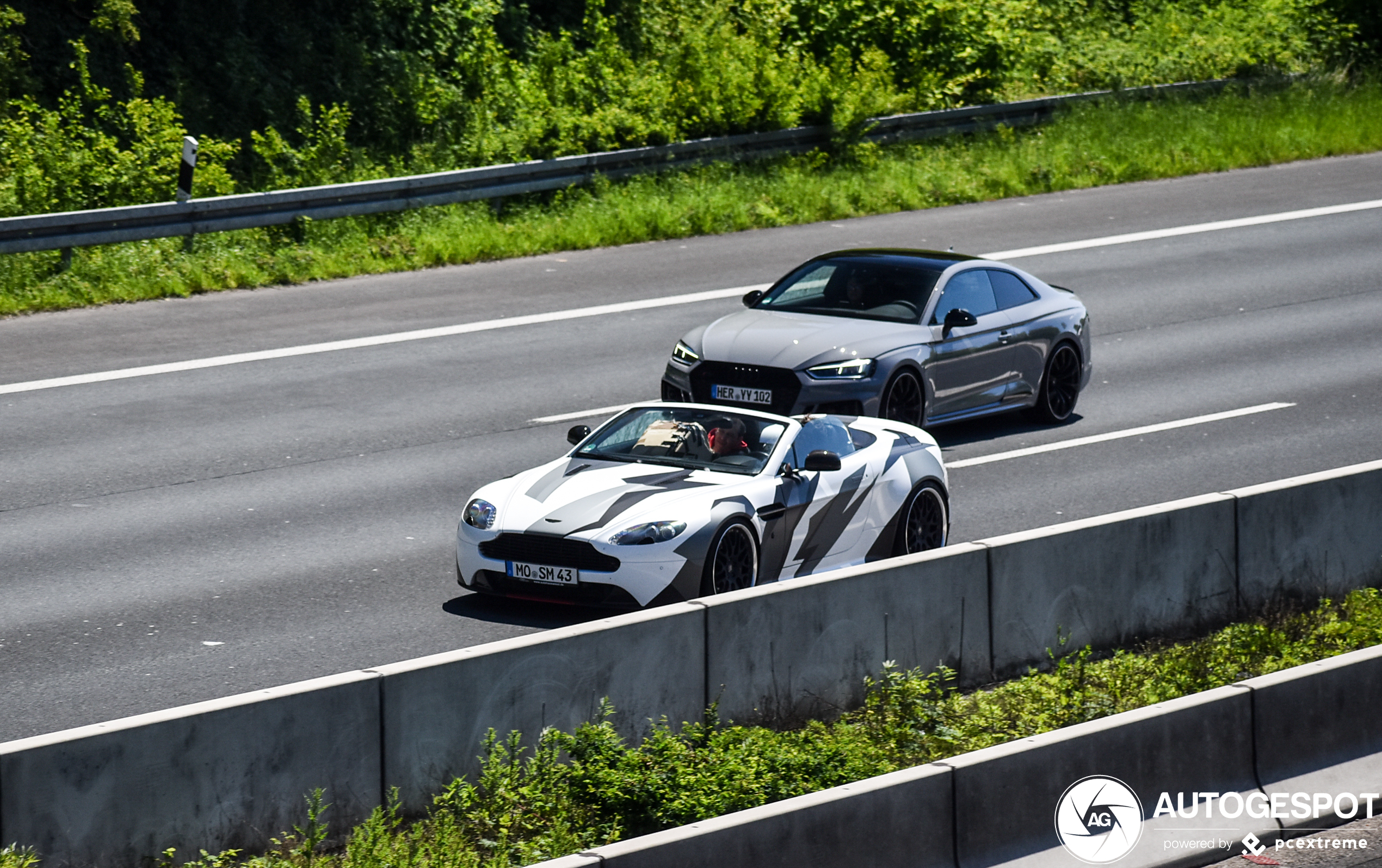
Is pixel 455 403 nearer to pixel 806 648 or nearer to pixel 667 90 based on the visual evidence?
pixel 806 648

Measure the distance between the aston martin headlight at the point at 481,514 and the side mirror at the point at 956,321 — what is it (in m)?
6.04

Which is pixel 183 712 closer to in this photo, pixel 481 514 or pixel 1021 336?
pixel 481 514

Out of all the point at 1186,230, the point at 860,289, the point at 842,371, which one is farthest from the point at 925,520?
the point at 1186,230

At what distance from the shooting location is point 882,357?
15258 mm

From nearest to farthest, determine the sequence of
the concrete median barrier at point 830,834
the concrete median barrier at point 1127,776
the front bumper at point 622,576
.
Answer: the concrete median barrier at point 830,834, the concrete median barrier at point 1127,776, the front bumper at point 622,576

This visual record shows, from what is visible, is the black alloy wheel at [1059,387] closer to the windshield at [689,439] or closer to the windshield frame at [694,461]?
the windshield frame at [694,461]

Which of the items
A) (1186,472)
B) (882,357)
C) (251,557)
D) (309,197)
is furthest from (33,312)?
(1186,472)

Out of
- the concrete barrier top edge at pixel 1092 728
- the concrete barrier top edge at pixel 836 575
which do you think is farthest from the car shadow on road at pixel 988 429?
the concrete barrier top edge at pixel 1092 728

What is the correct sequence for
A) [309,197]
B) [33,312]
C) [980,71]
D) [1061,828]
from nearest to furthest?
[1061,828] < [33,312] < [309,197] < [980,71]

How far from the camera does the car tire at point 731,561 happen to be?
35.7ft

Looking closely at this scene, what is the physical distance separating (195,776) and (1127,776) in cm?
397

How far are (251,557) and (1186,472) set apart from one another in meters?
7.80

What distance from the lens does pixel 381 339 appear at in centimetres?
1902

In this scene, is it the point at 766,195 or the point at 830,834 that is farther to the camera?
→ the point at 766,195
